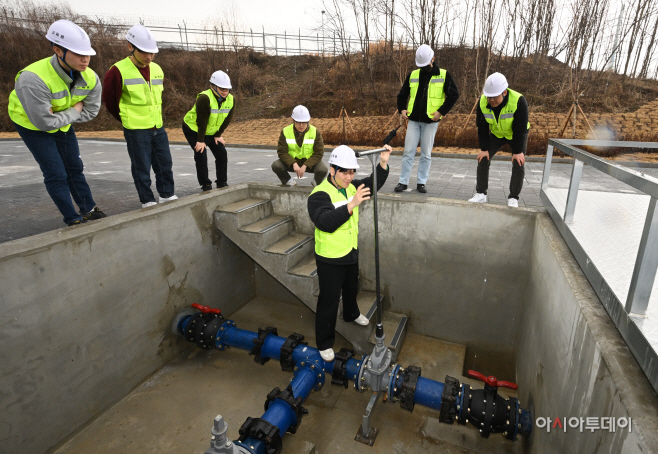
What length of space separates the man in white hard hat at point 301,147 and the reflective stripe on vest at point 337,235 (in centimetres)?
169

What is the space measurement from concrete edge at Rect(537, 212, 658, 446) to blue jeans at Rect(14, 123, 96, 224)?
435 centimetres

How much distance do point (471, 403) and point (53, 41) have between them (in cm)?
498

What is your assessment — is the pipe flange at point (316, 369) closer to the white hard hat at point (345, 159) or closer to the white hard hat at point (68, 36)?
the white hard hat at point (345, 159)

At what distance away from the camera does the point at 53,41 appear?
3.12 metres

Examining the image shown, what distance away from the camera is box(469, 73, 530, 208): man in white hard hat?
3.89 m

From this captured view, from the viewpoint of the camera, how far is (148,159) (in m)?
4.28

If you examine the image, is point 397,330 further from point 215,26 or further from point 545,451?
point 215,26

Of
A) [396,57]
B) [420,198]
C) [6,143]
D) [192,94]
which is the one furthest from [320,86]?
[420,198]

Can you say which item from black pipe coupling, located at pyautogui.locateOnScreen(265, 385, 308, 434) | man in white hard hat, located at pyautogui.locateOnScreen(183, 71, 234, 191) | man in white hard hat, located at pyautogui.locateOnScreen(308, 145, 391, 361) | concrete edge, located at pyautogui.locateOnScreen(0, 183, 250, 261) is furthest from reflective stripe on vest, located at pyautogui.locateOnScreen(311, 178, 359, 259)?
man in white hard hat, located at pyautogui.locateOnScreen(183, 71, 234, 191)

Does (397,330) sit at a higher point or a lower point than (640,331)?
lower

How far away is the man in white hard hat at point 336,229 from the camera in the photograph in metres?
3.00

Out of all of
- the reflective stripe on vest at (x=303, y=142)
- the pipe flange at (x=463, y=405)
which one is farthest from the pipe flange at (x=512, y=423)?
the reflective stripe on vest at (x=303, y=142)

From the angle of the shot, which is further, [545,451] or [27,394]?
[27,394]

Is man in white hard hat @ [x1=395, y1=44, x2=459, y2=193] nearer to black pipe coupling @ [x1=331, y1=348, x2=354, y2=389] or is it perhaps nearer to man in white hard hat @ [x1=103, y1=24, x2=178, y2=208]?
black pipe coupling @ [x1=331, y1=348, x2=354, y2=389]
